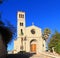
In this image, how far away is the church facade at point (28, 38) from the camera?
6561 centimetres

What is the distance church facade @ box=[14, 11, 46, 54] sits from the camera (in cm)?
6561

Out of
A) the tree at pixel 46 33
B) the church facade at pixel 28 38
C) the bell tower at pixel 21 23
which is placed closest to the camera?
the church facade at pixel 28 38

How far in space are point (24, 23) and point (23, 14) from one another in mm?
2860

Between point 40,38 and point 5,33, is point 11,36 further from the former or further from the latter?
point 40,38

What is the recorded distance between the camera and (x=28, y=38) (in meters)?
66.9

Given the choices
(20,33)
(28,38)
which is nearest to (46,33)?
(28,38)

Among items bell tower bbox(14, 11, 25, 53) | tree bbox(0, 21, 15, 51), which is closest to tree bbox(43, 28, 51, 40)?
bell tower bbox(14, 11, 25, 53)

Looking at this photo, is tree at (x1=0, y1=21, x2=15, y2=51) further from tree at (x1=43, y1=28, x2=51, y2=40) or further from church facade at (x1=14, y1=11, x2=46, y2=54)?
tree at (x1=43, y1=28, x2=51, y2=40)

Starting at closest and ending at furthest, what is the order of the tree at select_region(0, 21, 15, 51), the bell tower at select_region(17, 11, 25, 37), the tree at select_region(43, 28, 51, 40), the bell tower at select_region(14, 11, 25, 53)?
the tree at select_region(0, 21, 15, 51), the bell tower at select_region(14, 11, 25, 53), the bell tower at select_region(17, 11, 25, 37), the tree at select_region(43, 28, 51, 40)

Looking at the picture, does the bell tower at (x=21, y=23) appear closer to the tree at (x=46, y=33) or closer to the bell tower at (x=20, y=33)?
the bell tower at (x=20, y=33)

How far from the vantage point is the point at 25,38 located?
2633 inches

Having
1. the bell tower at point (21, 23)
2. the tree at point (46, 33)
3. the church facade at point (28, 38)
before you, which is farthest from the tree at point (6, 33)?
the tree at point (46, 33)

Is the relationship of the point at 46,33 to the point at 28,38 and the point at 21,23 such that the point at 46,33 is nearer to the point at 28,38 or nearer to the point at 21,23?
the point at 28,38

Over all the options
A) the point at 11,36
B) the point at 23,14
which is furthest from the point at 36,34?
the point at 11,36
